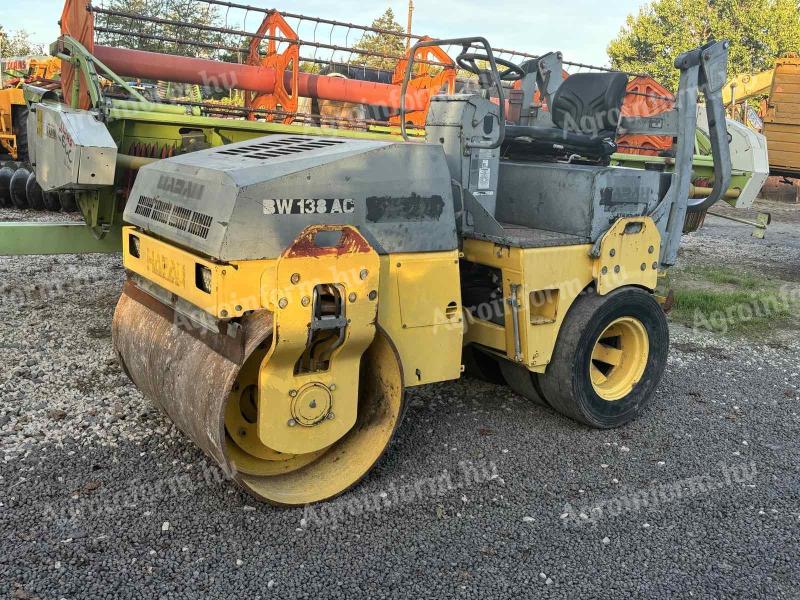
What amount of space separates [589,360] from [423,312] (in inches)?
44.9

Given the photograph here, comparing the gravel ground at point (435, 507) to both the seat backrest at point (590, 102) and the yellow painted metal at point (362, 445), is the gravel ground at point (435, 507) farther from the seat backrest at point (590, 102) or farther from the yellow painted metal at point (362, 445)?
the seat backrest at point (590, 102)

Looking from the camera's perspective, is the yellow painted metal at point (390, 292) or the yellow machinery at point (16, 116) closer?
the yellow painted metal at point (390, 292)

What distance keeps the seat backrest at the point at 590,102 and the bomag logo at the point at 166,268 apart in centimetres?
293

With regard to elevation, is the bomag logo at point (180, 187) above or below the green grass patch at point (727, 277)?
above

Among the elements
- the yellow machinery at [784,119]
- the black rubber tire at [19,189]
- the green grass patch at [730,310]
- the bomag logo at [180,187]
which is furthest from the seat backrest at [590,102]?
the black rubber tire at [19,189]

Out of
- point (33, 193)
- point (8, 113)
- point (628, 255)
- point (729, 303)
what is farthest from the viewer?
point (8, 113)

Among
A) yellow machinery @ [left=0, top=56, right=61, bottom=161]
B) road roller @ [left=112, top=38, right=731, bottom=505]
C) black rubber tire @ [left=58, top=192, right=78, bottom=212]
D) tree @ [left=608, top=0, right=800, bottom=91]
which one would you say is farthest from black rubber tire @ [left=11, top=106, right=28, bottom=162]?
tree @ [left=608, top=0, right=800, bottom=91]

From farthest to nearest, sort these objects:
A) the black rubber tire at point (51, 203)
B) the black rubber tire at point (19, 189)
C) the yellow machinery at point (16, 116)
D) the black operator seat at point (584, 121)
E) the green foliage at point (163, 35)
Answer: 1. the yellow machinery at point (16, 116)
2. the black rubber tire at point (19, 189)
3. the black rubber tire at point (51, 203)
4. the green foliage at point (163, 35)
5. the black operator seat at point (584, 121)

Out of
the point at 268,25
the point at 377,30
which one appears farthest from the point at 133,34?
the point at 377,30

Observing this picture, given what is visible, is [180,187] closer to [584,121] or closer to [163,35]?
[584,121]

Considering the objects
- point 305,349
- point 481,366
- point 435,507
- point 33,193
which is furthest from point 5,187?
point 435,507

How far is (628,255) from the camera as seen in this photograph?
4141mm

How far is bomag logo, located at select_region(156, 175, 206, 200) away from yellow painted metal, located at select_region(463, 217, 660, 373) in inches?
58.8

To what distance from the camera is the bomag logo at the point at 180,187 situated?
309 cm
